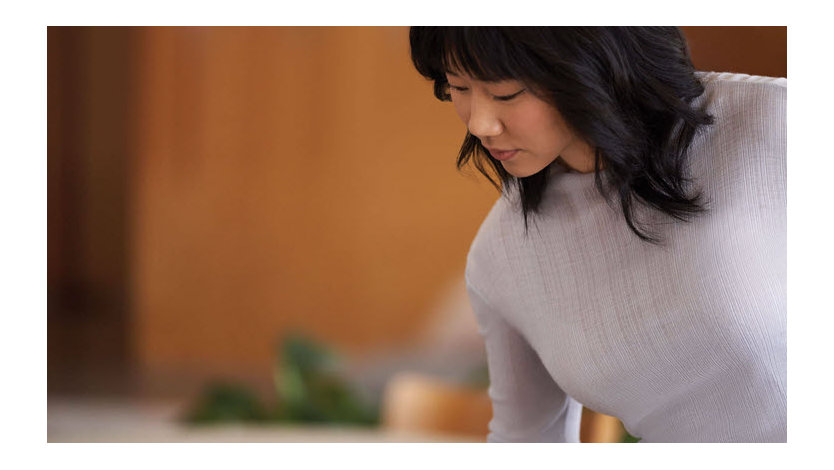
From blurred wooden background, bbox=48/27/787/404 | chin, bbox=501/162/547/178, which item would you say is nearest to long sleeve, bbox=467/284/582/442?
chin, bbox=501/162/547/178

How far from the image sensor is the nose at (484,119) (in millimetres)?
685

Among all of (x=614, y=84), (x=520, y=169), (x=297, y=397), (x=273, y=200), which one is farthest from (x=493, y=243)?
(x=273, y=200)

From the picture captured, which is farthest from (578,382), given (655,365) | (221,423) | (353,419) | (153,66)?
(153,66)

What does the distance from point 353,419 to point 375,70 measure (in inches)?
50.3

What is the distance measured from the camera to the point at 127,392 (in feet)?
8.80

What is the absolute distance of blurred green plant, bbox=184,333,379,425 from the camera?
246 cm

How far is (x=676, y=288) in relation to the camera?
73 cm

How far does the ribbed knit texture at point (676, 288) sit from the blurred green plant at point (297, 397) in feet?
5.45

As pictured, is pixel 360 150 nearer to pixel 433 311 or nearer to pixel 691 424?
pixel 433 311

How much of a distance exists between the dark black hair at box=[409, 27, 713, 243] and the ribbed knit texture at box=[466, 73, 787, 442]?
24mm

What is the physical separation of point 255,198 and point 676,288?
7.74ft

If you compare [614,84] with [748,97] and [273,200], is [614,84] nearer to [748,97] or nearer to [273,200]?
[748,97]

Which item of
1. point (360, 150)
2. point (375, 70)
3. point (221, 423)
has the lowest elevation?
point (221, 423)

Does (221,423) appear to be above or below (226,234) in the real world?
below
